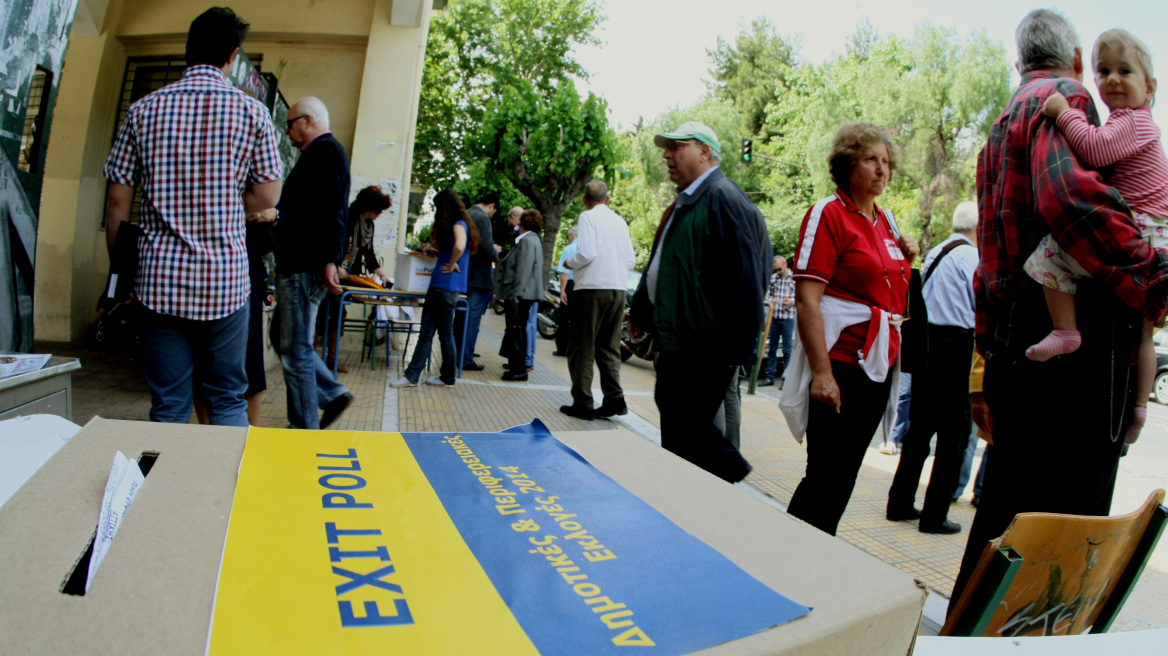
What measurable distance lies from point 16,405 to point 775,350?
375 inches

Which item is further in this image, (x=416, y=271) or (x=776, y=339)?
(x=776, y=339)

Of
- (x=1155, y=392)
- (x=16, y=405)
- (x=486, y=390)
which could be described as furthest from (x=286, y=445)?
(x=1155, y=392)

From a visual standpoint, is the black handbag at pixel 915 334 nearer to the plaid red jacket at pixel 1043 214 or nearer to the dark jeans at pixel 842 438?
the dark jeans at pixel 842 438

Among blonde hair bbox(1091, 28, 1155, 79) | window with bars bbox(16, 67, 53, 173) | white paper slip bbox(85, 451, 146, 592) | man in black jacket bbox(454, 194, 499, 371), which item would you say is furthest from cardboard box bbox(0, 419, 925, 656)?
man in black jacket bbox(454, 194, 499, 371)

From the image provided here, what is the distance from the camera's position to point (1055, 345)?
1.89m

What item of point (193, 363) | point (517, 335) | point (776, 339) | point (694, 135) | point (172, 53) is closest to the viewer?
point (193, 363)

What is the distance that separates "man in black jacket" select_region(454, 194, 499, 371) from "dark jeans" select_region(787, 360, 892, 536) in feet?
17.9

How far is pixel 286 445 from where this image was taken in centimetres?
104

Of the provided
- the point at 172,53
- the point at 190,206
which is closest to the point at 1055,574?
the point at 190,206

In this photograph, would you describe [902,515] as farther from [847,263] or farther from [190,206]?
[190,206]

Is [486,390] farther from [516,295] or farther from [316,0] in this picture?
[316,0]

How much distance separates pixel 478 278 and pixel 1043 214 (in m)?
6.61

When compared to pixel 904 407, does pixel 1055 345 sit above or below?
above

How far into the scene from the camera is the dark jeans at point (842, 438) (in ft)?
8.81
